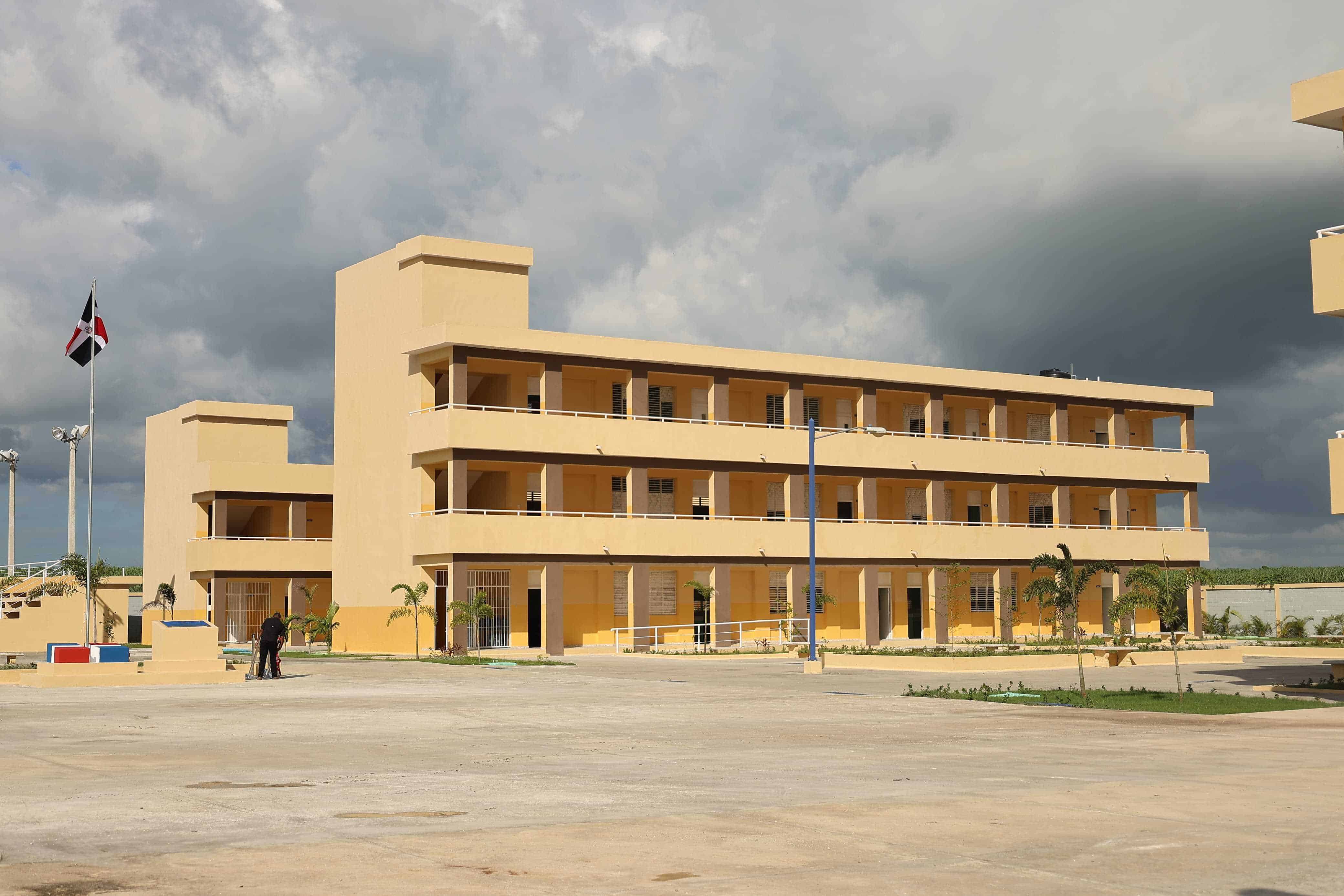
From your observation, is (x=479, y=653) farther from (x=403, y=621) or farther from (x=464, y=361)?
(x=464, y=361)

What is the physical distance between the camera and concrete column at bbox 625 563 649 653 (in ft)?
187

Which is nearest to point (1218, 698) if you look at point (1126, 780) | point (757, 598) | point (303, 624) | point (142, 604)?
point (1126, 780)

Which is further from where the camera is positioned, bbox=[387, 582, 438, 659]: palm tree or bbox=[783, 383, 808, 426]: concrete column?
bbox=[783, 383, 808, 426]: concrete column

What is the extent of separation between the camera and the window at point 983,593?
68312mm

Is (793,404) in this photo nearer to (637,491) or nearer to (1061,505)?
(637,491)

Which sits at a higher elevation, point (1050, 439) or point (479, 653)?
point (1050, 439)

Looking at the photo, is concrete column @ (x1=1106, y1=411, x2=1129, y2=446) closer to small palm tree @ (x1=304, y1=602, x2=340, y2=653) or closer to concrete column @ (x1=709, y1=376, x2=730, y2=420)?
concrete column @ (x1=709, y1=376, x2=730, y2=420)

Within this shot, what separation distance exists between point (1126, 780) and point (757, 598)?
48.2 meters

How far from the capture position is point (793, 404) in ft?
205

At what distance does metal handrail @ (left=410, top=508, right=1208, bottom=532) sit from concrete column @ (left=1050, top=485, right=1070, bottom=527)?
0.77ft

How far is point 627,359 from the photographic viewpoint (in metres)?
56.9

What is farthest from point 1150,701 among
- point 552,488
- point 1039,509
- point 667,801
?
point 1039,509

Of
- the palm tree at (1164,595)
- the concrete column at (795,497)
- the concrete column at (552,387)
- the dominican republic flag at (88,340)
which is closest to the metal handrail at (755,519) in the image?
the concrete column at (795,497)

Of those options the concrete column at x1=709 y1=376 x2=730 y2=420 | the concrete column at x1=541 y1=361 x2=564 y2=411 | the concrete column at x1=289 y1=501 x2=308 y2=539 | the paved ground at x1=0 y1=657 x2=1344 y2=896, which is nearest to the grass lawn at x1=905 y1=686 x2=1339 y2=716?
the paved ground at x1=0 y1=657 x2=1344 y2=896
